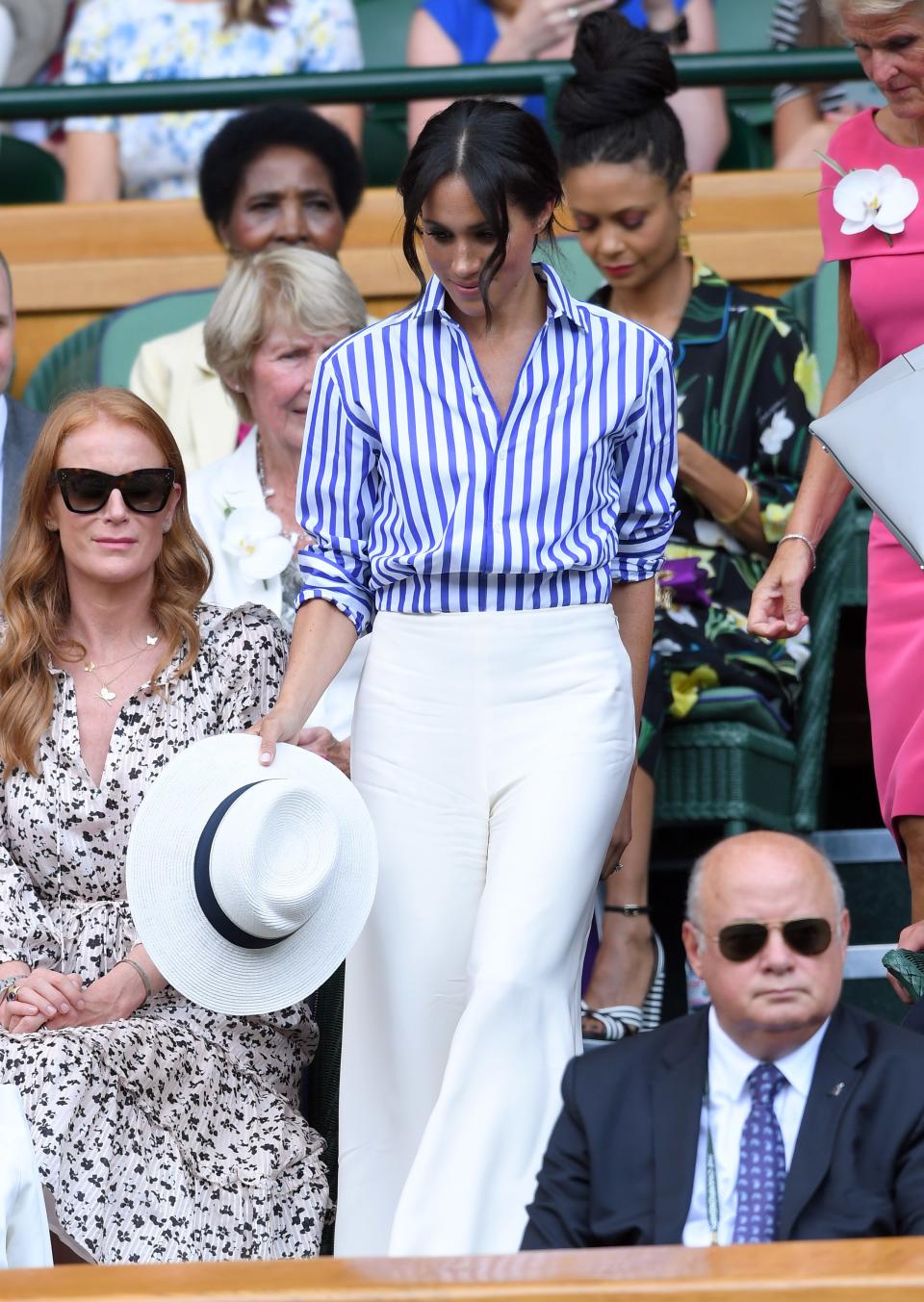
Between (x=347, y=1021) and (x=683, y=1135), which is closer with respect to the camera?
(x=683, y=1135)

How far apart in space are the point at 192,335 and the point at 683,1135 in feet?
10.4

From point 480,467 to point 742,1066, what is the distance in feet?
3.22

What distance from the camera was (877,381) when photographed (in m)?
3.45

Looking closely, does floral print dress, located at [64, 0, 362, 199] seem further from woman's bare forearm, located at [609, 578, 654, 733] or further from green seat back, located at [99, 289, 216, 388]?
woman's bare forearm, located at [609, 578, 654, 733]

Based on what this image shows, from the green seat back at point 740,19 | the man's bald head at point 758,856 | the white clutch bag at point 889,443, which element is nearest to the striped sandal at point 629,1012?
the white clutch bag at point 889,443

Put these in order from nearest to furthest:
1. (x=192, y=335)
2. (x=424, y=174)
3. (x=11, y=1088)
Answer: (x=11, y=1088) < (x=424, y=174) < (x=192, y=335)

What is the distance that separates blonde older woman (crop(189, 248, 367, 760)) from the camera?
4621mm

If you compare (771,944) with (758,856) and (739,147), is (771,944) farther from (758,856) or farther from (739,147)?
(739,147)

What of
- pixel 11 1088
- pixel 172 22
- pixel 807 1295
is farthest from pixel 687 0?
pixel 807 1295

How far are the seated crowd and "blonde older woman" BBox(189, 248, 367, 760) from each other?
90mm

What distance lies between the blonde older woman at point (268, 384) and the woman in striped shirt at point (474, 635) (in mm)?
1125

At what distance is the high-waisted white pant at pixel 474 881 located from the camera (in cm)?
315

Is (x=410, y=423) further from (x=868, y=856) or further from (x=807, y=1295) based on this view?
(x=868, y=856)

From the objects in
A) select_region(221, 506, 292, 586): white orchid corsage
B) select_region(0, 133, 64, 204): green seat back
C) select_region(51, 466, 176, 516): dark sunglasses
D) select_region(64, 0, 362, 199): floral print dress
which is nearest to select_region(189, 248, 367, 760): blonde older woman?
select_region(221, 506, 292, 586): white orchid corsage
